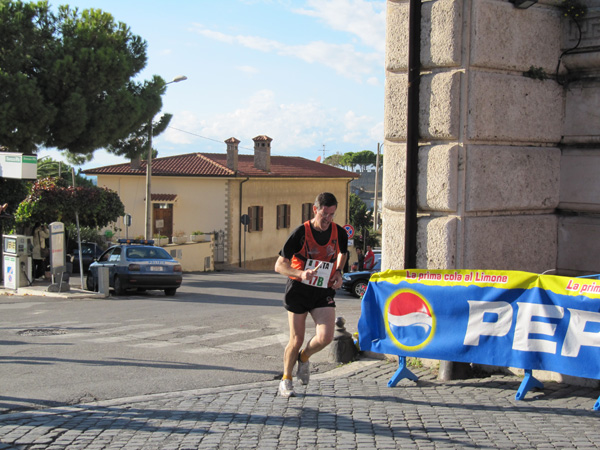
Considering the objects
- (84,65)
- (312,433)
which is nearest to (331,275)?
(312,433)

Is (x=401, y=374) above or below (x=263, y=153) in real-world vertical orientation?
below

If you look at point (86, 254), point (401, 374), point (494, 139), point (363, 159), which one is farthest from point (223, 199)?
point (363, 159)

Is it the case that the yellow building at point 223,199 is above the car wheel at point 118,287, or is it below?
above

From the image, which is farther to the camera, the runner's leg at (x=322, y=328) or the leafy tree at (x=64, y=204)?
the leafy tree at (x=64, y=204)

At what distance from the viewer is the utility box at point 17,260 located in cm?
1980

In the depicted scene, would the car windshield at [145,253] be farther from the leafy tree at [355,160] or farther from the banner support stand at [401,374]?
the leafy tree at [355,160]

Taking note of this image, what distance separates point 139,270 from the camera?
19.0 m

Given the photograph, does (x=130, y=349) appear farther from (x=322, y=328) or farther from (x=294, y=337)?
(x=322, y=328)

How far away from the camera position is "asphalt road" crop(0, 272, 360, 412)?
22.8 feet

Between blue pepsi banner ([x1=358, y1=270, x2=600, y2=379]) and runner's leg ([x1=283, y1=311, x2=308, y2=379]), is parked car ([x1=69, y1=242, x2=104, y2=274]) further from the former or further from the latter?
runner's leg ([x1=283, y1=311, x2=308, y2=379])

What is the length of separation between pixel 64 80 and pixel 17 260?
10.4 meters

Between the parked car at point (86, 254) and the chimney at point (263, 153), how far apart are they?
18125 mm

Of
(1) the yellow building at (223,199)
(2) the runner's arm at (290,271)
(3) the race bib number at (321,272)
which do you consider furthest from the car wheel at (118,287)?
(1) the yellow building at (223,199)

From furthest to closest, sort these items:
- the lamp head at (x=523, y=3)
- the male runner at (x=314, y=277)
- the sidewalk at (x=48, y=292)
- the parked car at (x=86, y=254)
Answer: the parked car at (x=86, y=254) → the sidewalk at (x=48, y=292) → the lamp head at (x=523, y=3) → the male runner at (x=314, y=277)
